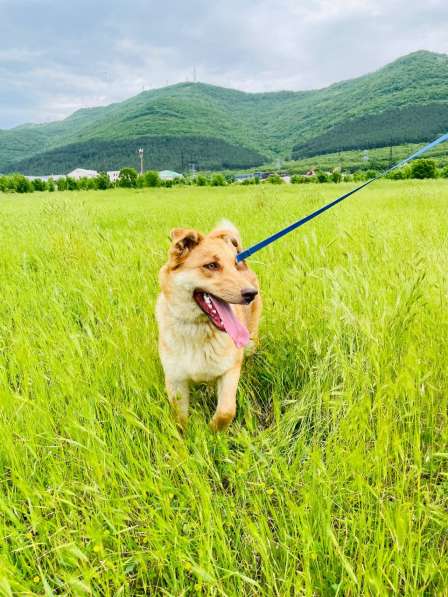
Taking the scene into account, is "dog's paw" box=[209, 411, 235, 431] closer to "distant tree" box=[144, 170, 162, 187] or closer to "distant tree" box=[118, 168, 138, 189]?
"distant tree" box=[118, 168, 138, 189]

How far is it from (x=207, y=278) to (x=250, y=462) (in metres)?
1.12

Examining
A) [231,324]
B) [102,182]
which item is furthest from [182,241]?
[102,182]

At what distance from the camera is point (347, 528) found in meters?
1.56

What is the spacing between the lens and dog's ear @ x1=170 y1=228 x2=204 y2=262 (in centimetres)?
263

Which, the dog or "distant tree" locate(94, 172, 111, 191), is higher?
"distant tree" locate(94, 172, 111, 191)

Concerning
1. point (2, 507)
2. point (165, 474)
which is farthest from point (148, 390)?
point (2, 507)

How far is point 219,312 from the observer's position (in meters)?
2.46

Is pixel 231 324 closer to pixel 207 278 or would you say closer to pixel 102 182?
pixel 207 278

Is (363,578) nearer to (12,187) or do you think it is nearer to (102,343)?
(102,343)

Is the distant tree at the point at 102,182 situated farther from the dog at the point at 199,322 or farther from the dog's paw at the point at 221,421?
the dog's paw at the point at 221,421

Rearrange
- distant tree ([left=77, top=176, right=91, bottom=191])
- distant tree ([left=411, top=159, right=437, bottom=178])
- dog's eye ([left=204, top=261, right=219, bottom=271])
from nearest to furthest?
dog's eye ([left=204, top=261, right=219, bottom=271]), distant tree ([left=411, top=159, right=437, bottom=178]), distant tree ([left=77, top=176, right=91, bottom=191])

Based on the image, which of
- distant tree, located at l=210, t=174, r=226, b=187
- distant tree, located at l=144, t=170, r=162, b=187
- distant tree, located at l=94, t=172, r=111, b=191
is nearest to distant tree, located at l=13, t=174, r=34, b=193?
distant tree, located at l=94, t=172, r=111, b=191

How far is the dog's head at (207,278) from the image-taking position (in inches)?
91.2

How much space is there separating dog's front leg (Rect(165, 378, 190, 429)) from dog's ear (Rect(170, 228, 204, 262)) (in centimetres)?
85
